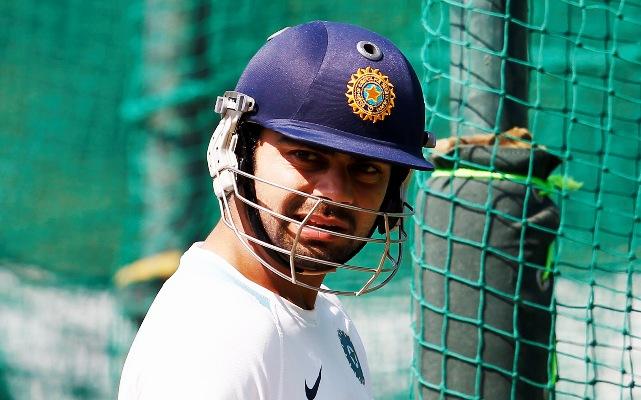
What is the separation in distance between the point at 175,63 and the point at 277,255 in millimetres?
1685

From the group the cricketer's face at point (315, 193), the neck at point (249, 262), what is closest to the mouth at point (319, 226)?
the cricketer's face at point (315, 193)

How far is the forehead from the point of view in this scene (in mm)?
2244

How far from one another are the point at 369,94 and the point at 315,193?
0.25 m

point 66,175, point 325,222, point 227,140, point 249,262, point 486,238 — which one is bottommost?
point 66,175

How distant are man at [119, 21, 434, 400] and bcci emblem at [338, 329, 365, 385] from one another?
0.08 ft

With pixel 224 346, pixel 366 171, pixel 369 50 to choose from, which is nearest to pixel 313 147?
pixel 366 171

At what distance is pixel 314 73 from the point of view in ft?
7.61

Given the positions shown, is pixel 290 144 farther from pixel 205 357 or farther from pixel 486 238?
pixel 486 238

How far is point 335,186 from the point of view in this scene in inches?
87.6

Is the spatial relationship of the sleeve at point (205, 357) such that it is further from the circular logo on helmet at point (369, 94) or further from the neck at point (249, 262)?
the circular logo on helmet at point (369, 94)

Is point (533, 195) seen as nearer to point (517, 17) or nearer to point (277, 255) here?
point (517, 17)

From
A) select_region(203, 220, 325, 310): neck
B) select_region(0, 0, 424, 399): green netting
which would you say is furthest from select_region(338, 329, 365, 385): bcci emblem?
select_region(0, 0, 424, 399): green netting

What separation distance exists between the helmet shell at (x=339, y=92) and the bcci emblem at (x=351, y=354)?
1.46 feet

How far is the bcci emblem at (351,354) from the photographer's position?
8.18 ft
